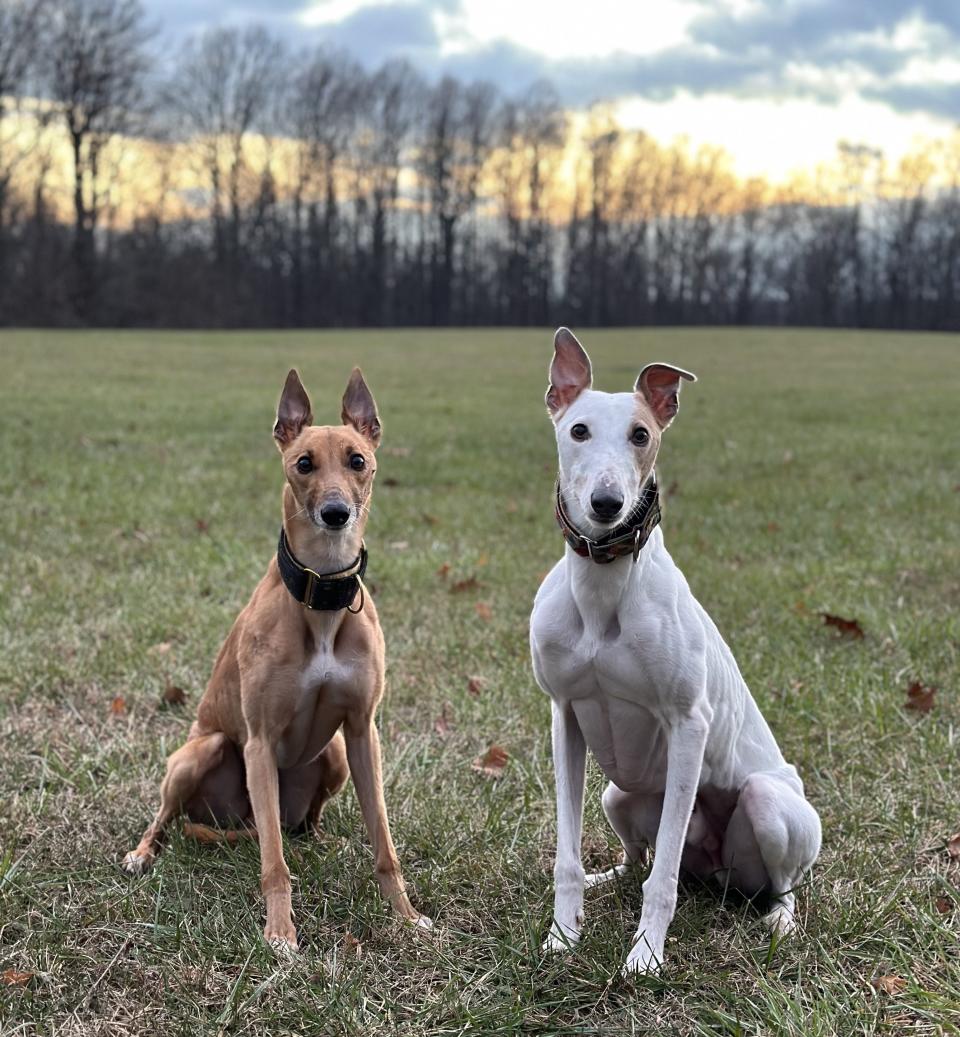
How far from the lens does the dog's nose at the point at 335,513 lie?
106 inches

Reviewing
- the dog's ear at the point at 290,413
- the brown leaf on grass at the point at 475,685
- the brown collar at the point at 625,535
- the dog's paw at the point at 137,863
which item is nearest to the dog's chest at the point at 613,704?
the brown collar at the point at 625,535

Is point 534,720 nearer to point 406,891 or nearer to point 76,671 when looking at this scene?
point 406,891

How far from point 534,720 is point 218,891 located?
1657mm

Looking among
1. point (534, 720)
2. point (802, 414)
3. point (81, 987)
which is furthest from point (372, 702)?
point (802, 414)

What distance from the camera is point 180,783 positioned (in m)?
3.15

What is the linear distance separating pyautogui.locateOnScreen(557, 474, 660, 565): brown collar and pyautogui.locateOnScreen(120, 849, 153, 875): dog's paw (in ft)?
5.46

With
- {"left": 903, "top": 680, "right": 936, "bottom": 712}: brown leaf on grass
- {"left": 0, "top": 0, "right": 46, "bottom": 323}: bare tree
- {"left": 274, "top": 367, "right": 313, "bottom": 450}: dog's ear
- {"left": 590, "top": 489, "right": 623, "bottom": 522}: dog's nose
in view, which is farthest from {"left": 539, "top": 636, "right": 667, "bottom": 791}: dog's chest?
{"left": 0, "top": 0, "right": 46, "bottom": 323}: bare tree

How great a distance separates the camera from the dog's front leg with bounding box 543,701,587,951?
262cm

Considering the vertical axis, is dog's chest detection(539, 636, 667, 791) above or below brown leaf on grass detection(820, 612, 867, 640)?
above

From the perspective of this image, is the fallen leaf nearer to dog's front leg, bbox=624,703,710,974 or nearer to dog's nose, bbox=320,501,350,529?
dog's nose, bbox=320,501,350,529

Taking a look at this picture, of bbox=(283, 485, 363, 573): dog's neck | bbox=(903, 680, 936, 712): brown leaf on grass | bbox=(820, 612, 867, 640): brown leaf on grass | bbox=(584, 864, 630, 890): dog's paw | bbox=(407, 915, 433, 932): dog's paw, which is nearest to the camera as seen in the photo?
bbox=(407, 915, 433, 932): dog's paw

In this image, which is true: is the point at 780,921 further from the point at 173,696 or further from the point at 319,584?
the point at 173,696

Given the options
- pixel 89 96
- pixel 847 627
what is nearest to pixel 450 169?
pixel 89 96

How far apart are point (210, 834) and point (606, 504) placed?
1730 mm
